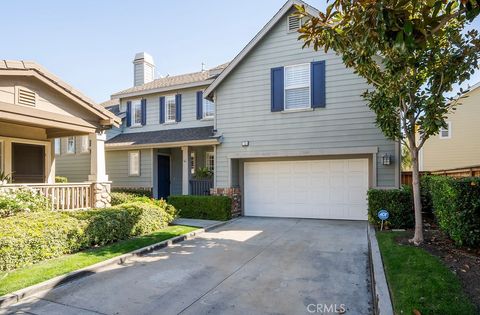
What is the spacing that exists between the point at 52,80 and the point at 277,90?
7.12 m

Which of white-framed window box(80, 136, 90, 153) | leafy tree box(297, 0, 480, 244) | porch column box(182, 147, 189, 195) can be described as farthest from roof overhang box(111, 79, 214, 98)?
leafy tree box(297, 0, 480, 244)

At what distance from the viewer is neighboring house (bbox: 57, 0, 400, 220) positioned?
403 inches

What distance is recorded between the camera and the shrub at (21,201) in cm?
722

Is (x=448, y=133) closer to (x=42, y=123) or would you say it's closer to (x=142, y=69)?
(x=142, y=69)

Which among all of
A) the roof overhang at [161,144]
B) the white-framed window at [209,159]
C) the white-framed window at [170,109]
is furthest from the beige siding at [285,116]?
the white-framed window at [170,109]

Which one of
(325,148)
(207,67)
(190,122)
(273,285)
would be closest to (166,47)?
(190,122)

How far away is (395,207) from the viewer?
8258 millimetres

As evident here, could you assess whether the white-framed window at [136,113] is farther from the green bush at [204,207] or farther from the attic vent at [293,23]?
the attic vent at [293,23]

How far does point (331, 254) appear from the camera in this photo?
6.69 metres

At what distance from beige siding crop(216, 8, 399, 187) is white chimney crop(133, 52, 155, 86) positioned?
7.80 metres

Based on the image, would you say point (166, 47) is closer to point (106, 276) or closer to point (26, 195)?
point (26, 195)

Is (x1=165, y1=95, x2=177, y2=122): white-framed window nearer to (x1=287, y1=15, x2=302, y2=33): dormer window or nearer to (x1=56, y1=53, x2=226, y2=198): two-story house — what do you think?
(x1=56, y1=53, x2=226, y2=198): two-story house

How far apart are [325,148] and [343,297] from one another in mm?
6626

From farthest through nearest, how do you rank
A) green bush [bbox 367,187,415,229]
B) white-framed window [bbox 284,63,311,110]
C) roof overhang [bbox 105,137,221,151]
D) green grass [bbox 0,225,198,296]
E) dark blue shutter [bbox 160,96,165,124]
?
dark blue shutter [bbox 160,96,165,124]
roof overhang [bbox 105,137,221,151]
white-framed window [bbox 284,63,311,110]
green bush [bbox 367,187,415,229]
green grass [bbox 0,225,198,296]
